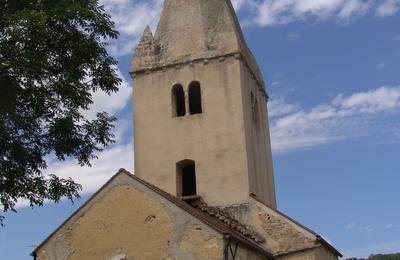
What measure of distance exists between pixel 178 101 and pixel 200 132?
1.88 m

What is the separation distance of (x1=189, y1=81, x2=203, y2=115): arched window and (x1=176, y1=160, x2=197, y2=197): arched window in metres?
2.02

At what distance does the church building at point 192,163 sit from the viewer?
51.2 ft

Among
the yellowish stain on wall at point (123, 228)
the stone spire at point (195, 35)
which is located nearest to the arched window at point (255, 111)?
the stone spire at point (195, 35)

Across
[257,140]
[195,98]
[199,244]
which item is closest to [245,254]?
[199,244]

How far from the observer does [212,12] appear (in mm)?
23547

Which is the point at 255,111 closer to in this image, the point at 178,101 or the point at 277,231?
the point at 178,101

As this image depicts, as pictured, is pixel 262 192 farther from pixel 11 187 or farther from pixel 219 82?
pixel 11 187

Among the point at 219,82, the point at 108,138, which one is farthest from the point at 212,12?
the point at 108,138

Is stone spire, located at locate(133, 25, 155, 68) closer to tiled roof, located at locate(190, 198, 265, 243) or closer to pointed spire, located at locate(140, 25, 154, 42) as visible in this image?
pointed spire, located at locate(140, 25, 154, 42)

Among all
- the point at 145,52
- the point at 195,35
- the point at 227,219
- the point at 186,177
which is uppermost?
the point at 195,35

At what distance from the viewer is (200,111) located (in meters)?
22.1

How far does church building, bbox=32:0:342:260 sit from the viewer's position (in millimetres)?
15602

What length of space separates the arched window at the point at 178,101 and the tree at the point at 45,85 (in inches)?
460

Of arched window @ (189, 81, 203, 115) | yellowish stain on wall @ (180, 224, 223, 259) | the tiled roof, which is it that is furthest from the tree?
arched window @ (189, 81, 203, 115)
